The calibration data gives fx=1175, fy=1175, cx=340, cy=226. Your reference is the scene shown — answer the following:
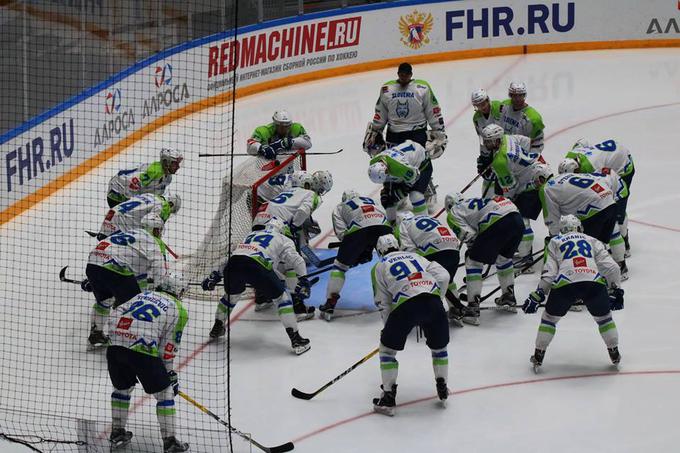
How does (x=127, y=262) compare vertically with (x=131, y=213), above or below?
below

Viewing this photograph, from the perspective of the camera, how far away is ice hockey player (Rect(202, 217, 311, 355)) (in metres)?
8.51

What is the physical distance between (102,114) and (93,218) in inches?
68.2

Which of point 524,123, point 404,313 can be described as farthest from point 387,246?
point 524,123

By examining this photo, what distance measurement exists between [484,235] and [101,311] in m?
2.98

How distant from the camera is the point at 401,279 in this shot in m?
7.58

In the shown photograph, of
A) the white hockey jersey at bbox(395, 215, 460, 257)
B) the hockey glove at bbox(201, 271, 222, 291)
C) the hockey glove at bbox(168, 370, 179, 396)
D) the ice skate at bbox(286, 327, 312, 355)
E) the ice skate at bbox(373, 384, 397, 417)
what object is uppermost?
the white hockey jersey at bbox(395, 215, 460, 257)

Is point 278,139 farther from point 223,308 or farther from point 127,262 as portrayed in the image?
point 127,262

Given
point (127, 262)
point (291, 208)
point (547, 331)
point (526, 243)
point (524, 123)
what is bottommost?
point (547, 331)

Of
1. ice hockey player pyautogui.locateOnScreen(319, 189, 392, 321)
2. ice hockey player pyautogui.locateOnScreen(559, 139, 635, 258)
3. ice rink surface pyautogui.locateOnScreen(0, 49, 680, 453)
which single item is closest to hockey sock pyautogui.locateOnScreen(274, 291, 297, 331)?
ice rink surface pyautogui.locateOnScreen(0, 49, 680, 453)

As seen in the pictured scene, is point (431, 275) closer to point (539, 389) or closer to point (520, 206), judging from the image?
point (539, 389)

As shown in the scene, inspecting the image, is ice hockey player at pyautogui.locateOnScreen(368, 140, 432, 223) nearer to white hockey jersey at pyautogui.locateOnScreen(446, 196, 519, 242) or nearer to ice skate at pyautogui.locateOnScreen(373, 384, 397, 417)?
white hockey jersey at pyautogui.locateOnScreen(446, 196, 519, 242)

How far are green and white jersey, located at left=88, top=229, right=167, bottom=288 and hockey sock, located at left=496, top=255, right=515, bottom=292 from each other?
2649 millimetres

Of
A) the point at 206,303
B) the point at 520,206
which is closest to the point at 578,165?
the point at 520,206

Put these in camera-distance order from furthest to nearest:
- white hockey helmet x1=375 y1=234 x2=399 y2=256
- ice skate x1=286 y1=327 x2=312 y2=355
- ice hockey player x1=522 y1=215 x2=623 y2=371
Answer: ice skate x1=286 y1=327 x2=312 y2=355, ice hockey player x1=522 y1=215 x2=623 y2=371, white hockey helmet x1=375 y1=234 x2=399 y2=256
